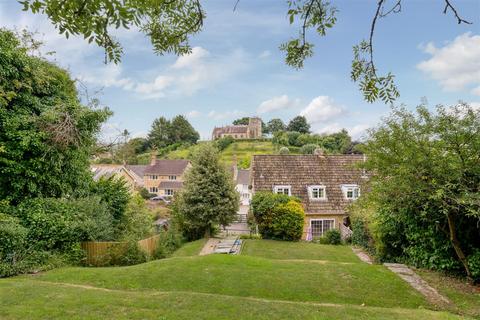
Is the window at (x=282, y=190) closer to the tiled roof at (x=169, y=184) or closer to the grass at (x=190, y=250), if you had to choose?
the grass at (x=190, y=250)

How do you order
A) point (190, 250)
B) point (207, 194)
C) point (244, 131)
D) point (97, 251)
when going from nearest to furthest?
point (97, 251) → point (190, 250) → point (207, 194) → point (244, 131)

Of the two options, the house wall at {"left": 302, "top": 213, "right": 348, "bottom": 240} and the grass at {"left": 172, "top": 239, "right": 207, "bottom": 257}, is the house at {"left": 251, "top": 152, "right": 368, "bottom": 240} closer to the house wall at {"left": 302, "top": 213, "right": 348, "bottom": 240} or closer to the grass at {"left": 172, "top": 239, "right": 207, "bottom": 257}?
the house wall at {"left": 302, "top": 213, "right": 348, "bottom": 240}

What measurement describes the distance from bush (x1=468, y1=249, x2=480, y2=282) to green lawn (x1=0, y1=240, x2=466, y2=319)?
6.38 ft

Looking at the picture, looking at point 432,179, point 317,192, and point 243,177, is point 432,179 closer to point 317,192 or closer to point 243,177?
point 317,192

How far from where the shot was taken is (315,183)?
21500 mm

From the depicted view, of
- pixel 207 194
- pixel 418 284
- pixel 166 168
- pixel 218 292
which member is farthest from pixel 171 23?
pixel 166 168

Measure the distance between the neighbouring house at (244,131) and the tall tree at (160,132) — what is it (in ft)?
50.9

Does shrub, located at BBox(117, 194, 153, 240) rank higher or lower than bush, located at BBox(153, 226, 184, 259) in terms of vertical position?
higher

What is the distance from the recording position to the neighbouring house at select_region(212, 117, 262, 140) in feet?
304

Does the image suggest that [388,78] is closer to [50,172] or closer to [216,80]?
[216,80]

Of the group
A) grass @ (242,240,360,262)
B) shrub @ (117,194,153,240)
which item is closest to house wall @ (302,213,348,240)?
grass @ (242,240,360,262)

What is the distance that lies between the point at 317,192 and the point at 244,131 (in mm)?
74363

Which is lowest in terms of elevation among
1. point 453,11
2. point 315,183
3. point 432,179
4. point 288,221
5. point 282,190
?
point 288,221

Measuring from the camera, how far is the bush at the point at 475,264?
8.26 m
